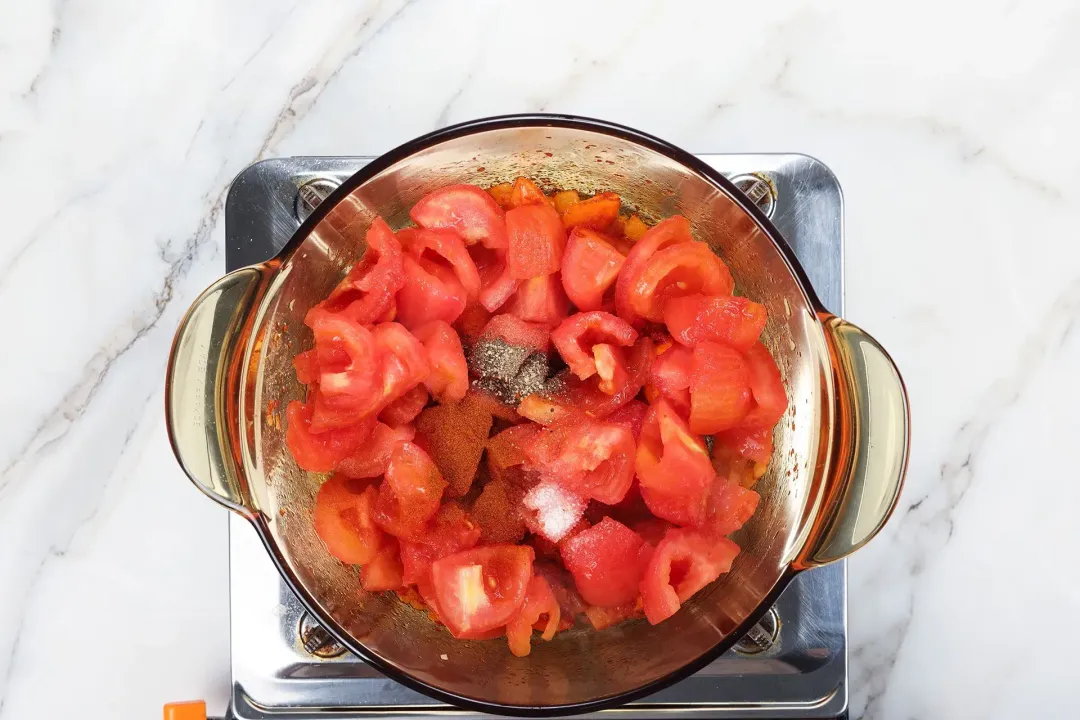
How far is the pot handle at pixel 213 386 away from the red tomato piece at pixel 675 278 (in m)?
0.39

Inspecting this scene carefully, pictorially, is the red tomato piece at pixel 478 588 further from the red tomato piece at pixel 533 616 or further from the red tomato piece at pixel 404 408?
the red tomato piece at pixel 404 408

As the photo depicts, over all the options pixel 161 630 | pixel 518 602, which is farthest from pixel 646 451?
pixel 161 630

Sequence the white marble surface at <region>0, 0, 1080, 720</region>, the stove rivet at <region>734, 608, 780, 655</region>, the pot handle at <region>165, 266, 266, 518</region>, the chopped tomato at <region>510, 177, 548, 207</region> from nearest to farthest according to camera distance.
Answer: the pot handle at <region>165, 266, 266, 518</region>, the chopped tomato at <region>510, 177, 548, 207</region>, the stove rivet at <region>734, 608, 780, 655</region>, the white marble surface at <region>0, 0, 1080, 720</region>

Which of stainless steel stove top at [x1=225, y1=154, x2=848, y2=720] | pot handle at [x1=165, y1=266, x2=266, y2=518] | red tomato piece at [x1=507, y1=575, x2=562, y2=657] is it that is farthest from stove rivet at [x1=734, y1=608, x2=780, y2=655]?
pot handle at [x1=165, y1=266, x2=266, y2=518]

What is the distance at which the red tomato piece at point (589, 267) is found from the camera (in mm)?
870

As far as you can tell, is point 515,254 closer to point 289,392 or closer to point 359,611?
point 289,392

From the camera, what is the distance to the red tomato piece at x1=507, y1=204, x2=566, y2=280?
869 mm

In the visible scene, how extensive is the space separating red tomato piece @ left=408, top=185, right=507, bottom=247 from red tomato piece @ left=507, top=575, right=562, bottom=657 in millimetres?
371

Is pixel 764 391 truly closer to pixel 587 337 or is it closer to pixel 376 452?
pixel 587 337

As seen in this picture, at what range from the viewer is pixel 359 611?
35.6 inches

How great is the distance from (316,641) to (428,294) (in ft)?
1.71

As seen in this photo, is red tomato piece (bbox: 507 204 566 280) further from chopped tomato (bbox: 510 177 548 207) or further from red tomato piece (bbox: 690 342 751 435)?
red tomato piece (bbox: 690 342 751 435)

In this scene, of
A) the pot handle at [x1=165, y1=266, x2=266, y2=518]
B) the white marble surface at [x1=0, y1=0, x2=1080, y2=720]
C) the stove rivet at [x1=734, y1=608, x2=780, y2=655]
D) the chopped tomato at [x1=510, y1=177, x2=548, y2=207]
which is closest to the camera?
the pot handle at [x1=165, y1=266, x2=266, y2=518]

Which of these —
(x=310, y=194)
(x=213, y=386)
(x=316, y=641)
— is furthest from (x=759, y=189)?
(x=316, y=641)
